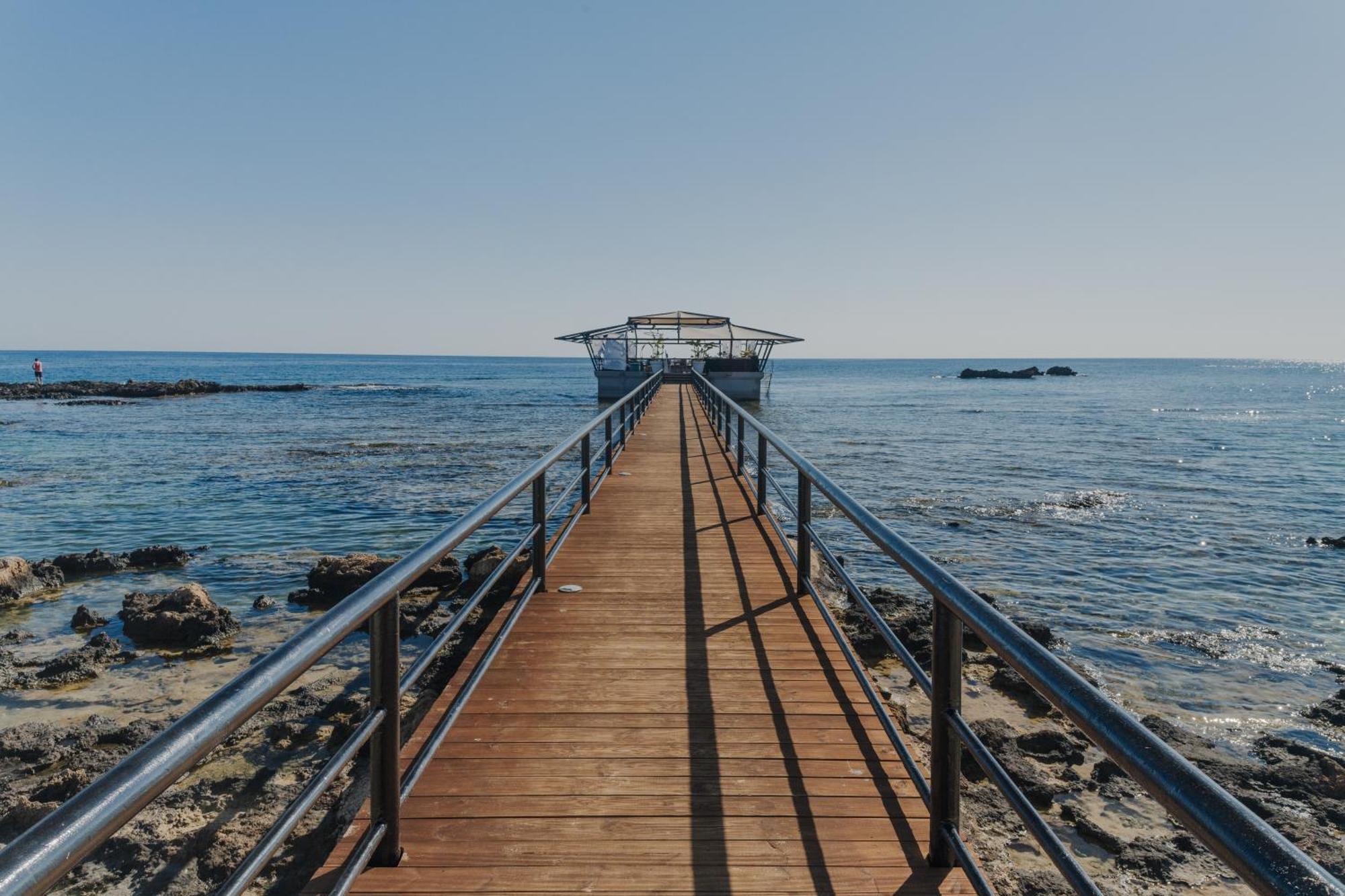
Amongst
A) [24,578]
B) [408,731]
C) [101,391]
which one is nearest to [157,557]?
[24,578]

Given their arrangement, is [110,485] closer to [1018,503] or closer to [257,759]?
[257,759]

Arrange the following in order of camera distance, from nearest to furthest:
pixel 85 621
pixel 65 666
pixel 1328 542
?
pixel 65 666, pixel 85 621, pixel 1328 542

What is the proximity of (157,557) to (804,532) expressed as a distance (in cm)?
972

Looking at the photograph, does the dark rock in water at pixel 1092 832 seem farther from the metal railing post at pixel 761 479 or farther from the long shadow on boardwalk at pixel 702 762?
the metal railing post at pixel 761 479

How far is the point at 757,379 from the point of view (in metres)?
34.7

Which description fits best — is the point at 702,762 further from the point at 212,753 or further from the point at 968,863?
the point at 212,753

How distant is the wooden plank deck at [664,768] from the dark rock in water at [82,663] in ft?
15.5

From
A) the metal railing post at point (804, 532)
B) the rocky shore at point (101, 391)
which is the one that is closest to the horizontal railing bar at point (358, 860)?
the metal railing post at point (804, 532)

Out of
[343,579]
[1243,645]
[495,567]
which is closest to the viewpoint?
[1243,645]

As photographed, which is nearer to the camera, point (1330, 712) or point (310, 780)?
point (310, 780)

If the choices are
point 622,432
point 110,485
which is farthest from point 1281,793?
point 110,485

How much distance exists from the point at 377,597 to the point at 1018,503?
15.5m

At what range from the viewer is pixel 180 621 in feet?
24.8

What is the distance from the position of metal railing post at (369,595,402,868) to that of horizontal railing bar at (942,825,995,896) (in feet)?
5.22
